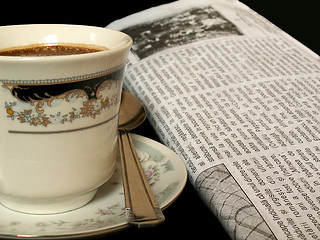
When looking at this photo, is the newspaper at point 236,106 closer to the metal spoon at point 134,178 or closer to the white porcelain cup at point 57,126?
the metal spoon at point 134,178

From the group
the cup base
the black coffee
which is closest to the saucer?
the cup base

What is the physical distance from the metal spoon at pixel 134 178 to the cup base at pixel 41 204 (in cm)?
6

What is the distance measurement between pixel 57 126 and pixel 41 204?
9 cm

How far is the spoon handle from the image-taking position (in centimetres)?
34

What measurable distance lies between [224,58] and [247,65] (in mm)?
42

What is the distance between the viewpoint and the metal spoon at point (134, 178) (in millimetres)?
344

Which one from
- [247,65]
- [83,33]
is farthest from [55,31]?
[247,65]

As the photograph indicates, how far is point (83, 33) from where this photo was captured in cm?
48

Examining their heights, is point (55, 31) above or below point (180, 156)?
above

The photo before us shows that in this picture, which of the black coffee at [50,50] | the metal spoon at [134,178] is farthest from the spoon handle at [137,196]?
the black coffee at [50,50]

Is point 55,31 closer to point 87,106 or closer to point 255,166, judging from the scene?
point 87,106

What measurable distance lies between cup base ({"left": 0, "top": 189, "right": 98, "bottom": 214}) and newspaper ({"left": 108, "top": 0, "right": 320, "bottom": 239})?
5.8 inches

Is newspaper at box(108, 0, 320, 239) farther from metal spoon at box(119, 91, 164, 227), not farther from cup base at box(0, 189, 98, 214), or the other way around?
cup base at box(0, 189, 98, 214)

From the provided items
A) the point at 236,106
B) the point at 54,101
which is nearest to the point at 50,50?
the point at 54,101
